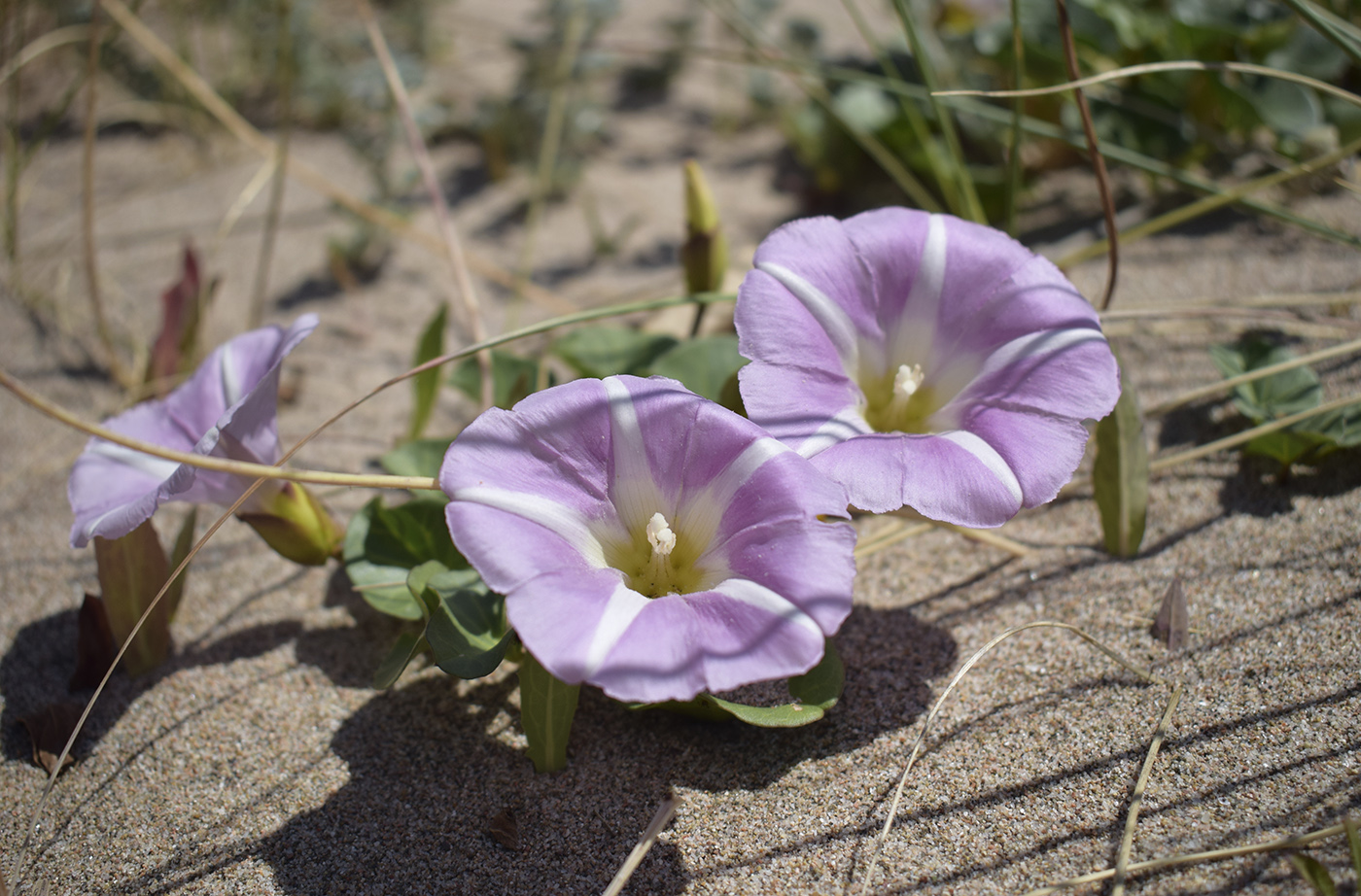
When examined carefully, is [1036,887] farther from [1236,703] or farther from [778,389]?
[778,389]

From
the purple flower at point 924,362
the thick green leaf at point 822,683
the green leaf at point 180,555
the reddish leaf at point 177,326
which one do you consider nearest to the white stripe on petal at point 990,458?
the purple flower at point 924,362

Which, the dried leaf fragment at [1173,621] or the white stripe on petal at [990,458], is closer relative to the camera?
the white stripe on petal at [990,458]

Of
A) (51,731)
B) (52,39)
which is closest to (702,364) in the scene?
(51,731)

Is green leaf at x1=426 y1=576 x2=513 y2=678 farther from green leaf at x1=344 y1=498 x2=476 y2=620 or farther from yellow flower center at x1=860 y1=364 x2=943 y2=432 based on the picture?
yellow flower center at x1=860 y1=364 x2=943 y2=432

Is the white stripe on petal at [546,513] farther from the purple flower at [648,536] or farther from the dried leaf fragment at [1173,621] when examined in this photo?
the dried leaf fragment at [1173,621]

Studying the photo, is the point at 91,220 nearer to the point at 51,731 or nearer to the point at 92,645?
the point at 92,645
